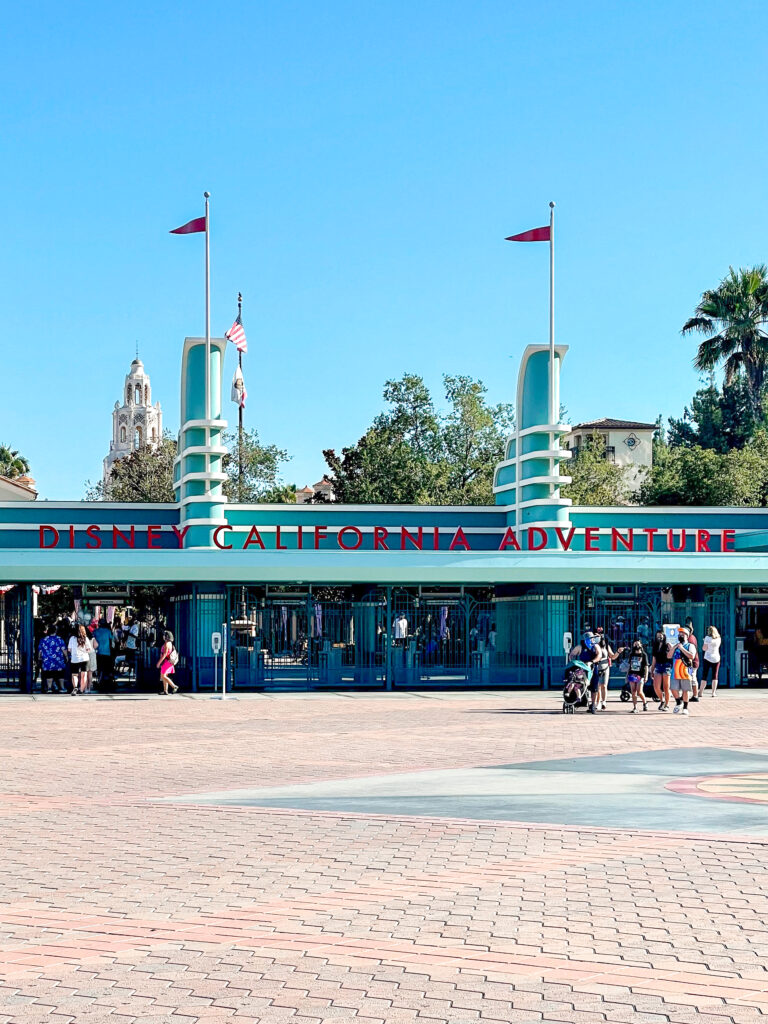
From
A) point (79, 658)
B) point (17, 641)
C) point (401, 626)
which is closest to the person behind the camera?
point (79, 658)

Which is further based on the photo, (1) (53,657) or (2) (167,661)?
(1) (53,657)

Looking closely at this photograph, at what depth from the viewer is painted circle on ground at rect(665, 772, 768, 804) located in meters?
13.8

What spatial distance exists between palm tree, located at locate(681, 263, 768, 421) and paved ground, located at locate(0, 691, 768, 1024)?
51.2 meters

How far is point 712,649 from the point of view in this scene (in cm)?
3103

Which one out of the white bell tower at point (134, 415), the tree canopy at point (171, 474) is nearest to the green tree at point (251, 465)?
the tree canopy at point (171, 474)

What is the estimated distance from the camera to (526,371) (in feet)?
119

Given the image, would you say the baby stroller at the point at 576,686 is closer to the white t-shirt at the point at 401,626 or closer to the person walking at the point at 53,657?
the white t-shirt at the point at 401,626

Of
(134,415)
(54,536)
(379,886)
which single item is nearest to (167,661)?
(54,536)

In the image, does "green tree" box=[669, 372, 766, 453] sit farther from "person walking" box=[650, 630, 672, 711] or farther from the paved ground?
the paved ground

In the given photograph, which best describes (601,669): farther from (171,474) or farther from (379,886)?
(171,474)

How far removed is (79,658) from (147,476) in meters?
28.6

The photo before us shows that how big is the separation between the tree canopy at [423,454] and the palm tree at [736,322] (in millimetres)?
13992

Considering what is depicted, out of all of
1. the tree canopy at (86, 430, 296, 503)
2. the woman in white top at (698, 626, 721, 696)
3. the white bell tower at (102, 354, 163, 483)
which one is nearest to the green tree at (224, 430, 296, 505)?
the tree canopy at (86, 430, 296, 503)

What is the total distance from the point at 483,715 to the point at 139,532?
43.4 feet
